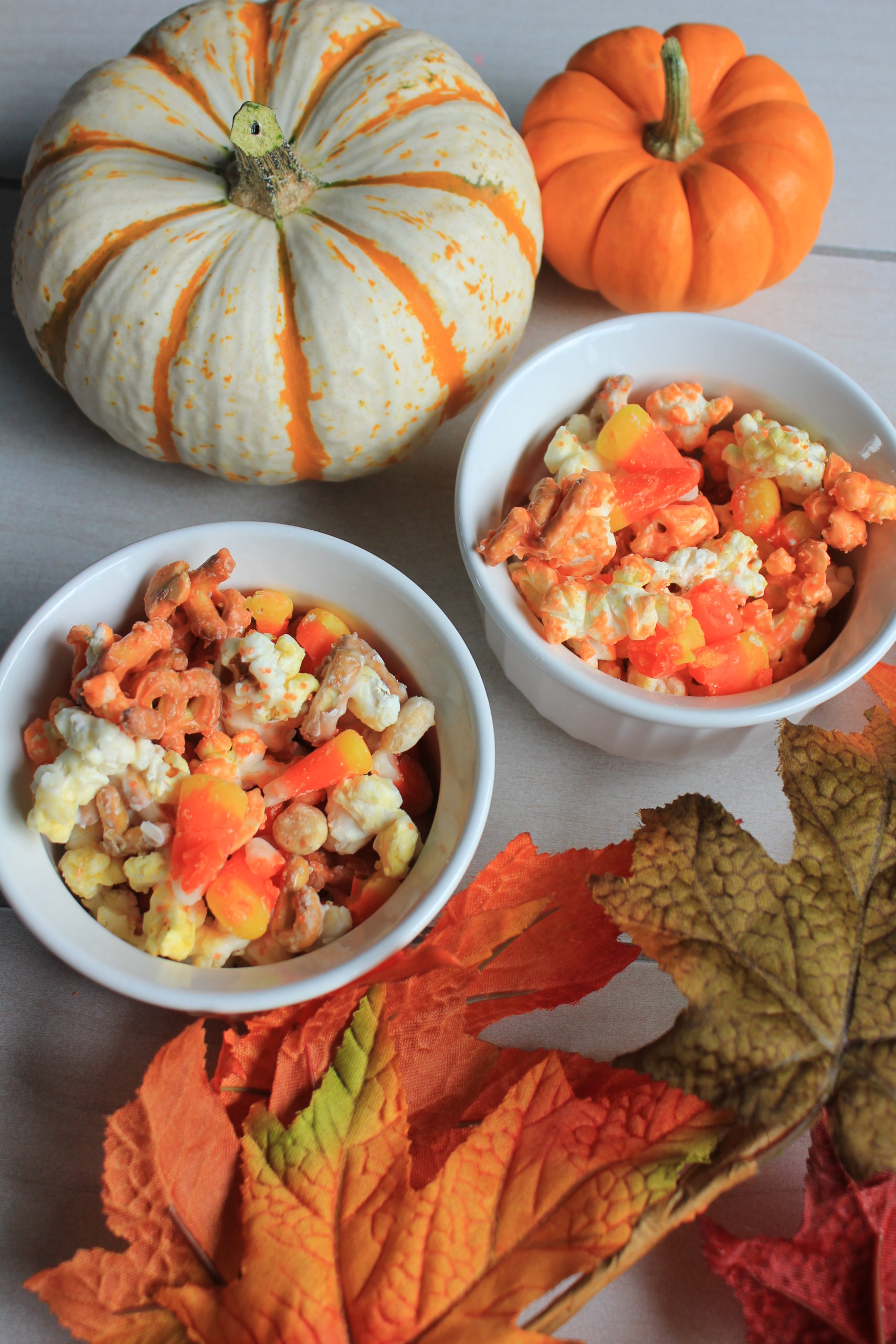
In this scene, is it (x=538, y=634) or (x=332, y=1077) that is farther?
(x=538, y=634)

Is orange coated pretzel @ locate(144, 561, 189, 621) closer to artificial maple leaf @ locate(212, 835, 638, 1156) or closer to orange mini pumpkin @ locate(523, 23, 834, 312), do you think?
artificial maple leaf @ locate(212, 835, 638, 1156)

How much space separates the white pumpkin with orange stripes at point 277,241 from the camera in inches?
33.7

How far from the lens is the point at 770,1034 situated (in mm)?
659

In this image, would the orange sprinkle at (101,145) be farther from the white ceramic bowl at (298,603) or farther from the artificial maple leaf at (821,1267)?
the artificial maple leaf at (821,1267)

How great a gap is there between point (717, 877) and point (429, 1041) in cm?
24

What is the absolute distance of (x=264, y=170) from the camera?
0.85 m

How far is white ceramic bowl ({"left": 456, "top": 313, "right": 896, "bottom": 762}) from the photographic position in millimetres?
783

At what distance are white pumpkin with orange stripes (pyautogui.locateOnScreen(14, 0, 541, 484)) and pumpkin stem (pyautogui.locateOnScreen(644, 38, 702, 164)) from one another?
17 cm

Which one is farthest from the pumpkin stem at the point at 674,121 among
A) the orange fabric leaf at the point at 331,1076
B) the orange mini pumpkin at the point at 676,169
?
the orange fabric leaf at the point at 331,1076

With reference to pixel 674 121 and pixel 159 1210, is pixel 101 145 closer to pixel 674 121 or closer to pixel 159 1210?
pixel 674 121

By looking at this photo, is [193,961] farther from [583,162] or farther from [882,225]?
[882,225]

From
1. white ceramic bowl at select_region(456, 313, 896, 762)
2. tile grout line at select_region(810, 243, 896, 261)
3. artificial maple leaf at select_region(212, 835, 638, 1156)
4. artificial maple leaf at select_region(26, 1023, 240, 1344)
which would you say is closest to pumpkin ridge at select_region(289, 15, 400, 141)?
white ceramic bowl at select_region(456, 313, 896, 762)

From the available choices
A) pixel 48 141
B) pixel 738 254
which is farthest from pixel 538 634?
pixel 48 141

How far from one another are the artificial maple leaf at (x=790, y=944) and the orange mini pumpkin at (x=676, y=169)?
52cm
